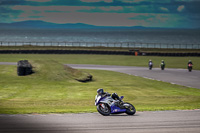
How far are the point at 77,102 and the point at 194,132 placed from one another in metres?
11.1

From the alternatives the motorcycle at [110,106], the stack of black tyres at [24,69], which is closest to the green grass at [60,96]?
the stack of black tyres at [24,69]

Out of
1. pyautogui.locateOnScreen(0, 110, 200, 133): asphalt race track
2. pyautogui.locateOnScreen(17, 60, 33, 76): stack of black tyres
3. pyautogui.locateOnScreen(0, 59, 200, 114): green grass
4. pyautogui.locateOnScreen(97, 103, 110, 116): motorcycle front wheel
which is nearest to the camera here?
pyautogui.locateOnScreen(0, 110, 200, 133): asphalt race track

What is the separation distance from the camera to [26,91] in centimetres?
2753

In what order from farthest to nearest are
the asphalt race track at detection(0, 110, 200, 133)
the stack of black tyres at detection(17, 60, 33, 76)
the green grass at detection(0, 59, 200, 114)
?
the stack of black tyres at detection(17, 60, 33, 76) < the green grass at detection(0, 59, 200, 114) < the asphalt race track at detection(0, 110, 200, 133)

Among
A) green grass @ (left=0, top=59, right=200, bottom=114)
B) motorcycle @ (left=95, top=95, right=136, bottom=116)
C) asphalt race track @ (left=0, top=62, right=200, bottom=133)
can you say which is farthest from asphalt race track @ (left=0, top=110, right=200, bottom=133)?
green grass @ (left=0, top=59, right=200, bottom=114)

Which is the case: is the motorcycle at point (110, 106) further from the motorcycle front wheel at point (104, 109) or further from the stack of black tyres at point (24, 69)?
the stack of black tyres at point (24, 69)

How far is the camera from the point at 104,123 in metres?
13.4

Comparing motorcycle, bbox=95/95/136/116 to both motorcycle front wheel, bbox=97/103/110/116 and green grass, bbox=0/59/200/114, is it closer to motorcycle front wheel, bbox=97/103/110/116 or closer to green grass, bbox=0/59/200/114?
motorcycle front wheel, bbox=97/103/110/116

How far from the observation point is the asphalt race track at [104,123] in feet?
39.8

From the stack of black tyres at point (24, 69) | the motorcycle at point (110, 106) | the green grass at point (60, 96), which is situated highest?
the motorcycle at point (110, 106)

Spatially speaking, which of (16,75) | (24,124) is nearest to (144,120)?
(24,124)

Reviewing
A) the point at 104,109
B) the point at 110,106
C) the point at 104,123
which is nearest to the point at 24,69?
the point at 104,109

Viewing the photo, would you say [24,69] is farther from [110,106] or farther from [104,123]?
[104,123]

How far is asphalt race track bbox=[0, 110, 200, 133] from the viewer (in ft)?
39.8
